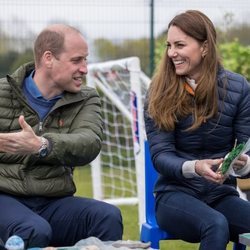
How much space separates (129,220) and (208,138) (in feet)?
11.4

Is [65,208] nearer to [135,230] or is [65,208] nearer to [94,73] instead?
[135,230]

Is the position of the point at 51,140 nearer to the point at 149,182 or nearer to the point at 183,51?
the point at 183,51

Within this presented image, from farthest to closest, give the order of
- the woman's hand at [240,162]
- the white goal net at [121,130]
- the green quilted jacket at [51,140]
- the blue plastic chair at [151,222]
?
the white goal net at [121,130]
the blue plastic chair at [151,222]
the woman's hand at [240,162]
the green quilted jacket at [51,140]

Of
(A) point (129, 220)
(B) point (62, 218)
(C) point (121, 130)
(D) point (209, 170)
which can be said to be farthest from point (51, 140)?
(C) point (121, 130)

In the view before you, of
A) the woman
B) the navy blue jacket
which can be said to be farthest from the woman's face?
the navy blue jacket

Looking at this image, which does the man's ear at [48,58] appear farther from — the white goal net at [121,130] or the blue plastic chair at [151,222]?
the white goal net at [121,130]

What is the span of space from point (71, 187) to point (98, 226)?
0.29 m

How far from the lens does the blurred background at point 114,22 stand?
11.0 metres

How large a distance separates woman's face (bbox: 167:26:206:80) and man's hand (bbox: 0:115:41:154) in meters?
0.95

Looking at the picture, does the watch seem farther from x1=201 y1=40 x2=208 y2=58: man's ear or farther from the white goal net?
the white goal net

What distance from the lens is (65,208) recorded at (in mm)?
4719

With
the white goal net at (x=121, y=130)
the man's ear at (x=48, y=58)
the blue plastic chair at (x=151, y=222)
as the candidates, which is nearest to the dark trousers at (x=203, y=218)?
the blue plastic chair at (x=151, y=222)

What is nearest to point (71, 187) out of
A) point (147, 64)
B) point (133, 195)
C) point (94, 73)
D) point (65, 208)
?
point (65, 208)

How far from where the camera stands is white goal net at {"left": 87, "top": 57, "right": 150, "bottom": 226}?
739 centimetres
